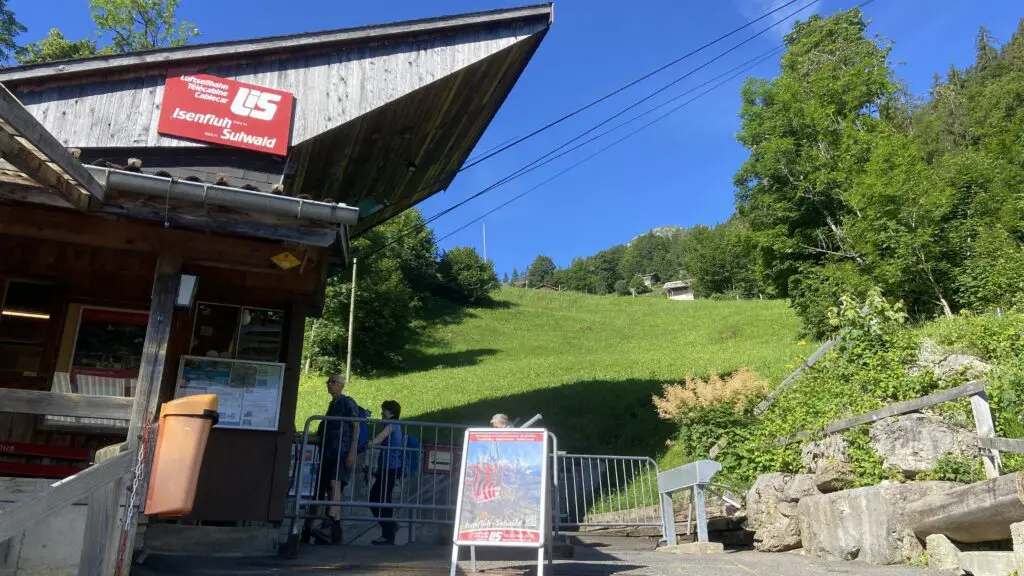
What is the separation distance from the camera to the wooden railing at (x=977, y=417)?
603cm

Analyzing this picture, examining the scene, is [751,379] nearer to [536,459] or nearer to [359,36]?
[536,459]

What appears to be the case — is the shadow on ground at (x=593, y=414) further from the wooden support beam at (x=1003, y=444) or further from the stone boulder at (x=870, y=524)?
the wooden support beam at (x=1003, y=444)

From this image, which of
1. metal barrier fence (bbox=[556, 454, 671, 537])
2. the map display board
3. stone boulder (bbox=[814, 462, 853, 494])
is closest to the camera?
stone boulder (bbox=[814, 462, 853, 494])

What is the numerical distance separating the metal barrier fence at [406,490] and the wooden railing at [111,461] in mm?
1913

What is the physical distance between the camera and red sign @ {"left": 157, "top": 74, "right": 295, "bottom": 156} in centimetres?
Result: 823

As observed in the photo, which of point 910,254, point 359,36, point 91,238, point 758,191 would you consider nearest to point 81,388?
point 91,238

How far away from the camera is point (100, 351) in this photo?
327 inches

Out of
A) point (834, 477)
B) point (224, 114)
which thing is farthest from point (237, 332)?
point (834, 477)

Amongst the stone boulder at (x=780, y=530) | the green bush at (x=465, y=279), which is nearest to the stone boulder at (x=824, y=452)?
the stone boulder at (x=780, y=530)

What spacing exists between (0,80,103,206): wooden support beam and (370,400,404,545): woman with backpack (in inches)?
163

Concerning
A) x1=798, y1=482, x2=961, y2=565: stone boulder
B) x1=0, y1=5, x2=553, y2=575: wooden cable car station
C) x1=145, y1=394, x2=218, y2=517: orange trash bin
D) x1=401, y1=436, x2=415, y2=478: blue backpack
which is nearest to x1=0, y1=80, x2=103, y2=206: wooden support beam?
x1=0, y1=5, x2=553, y2=575: wooden cable car station

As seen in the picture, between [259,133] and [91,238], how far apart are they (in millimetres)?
2547

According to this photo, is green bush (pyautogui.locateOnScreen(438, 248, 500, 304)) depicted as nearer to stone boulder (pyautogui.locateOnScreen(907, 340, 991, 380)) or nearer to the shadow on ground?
the shadow on ground

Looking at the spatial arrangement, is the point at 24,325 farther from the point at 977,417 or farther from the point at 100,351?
the point at 977,417
